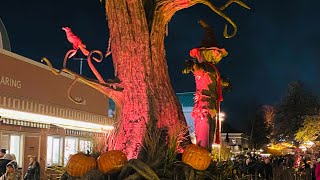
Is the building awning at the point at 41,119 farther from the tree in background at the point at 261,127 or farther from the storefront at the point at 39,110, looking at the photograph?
the tree in background at the point at 261,127

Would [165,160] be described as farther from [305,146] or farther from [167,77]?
[305,146]

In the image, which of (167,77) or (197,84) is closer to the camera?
(167,77)

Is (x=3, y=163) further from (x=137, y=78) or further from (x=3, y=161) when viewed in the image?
(x=137, y=78)

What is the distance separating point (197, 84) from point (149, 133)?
2960 mm

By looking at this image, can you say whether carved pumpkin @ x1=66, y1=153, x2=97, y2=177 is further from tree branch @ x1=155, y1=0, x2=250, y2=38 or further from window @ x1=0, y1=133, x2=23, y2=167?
window @ x1=0, y1=133, x2=23, y2=167

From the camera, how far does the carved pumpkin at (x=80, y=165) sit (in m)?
4.60

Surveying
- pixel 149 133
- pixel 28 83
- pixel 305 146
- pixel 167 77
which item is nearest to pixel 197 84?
pixel 167 77

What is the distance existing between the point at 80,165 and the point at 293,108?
52.0 meters

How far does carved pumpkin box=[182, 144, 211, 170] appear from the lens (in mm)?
4539

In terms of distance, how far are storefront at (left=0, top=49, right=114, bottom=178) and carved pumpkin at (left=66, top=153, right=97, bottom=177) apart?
6168 mm

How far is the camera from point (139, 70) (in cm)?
522

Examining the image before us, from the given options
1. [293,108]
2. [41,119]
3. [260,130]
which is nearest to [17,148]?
[41,119]

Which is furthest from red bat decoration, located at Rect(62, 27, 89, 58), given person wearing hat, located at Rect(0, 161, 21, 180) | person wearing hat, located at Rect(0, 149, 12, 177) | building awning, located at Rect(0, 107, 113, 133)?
person wearing hat, located at Rect(0, 149, 12, 177)

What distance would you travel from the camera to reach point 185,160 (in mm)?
4602
